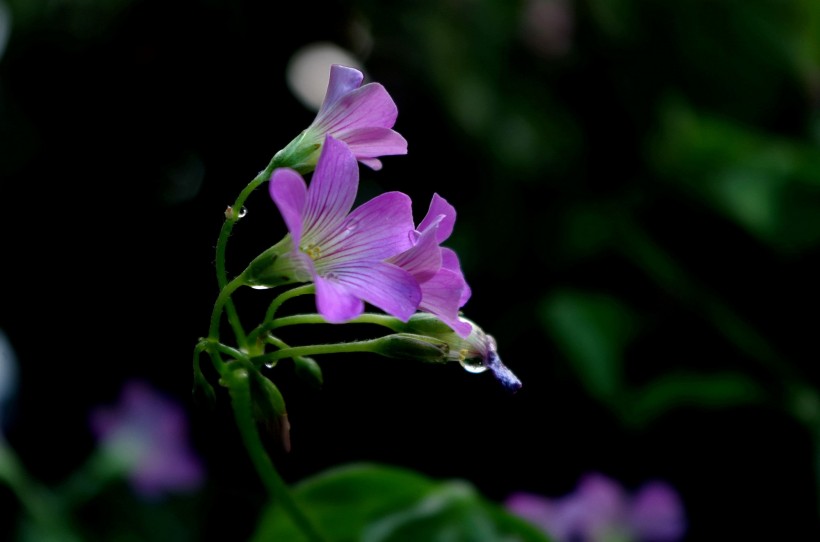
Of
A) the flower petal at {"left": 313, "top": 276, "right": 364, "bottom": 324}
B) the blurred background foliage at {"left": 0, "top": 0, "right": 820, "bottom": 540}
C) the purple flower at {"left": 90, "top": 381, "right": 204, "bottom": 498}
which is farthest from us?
the purple flower at {"left": 90, "top": 381, "right": 204, "bottom": 498}

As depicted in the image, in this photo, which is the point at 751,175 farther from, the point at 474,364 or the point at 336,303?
the point at 336,303

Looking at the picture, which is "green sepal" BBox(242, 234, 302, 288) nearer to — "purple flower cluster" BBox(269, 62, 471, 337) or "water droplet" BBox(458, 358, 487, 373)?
"purple flower cluster" BBox(269, 62, 471, 337)

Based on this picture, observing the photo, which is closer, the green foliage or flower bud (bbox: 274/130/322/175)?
flower bud (bbox: 274/130/322/175)

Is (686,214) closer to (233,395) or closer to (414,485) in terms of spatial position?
(414,485)

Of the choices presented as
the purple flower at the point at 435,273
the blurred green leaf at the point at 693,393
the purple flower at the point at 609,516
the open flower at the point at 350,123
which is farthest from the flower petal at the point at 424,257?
the blurred green leaf at the point at 693,393

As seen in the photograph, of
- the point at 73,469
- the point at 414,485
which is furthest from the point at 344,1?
the point at 414,485

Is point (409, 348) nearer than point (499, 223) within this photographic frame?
Yes

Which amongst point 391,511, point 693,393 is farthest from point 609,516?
point 391,511

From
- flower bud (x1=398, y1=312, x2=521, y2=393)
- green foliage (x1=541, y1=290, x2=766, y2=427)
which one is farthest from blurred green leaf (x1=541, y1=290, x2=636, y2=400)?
flower bud (x1=398, y1=312, x2=521, y2=393)
